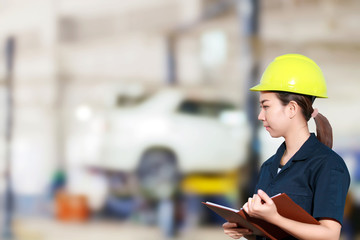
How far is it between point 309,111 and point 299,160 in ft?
0.29

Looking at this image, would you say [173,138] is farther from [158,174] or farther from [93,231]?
[93,231]

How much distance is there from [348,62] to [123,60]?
5.21 feet

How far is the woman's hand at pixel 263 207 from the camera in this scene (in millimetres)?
771

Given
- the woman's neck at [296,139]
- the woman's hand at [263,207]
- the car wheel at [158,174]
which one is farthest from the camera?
the car wheel at [158,174]

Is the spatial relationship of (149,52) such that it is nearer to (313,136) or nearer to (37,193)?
(37,193)

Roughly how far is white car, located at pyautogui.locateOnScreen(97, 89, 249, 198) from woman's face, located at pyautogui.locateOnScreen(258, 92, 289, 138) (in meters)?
2.72

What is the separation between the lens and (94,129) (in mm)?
3711

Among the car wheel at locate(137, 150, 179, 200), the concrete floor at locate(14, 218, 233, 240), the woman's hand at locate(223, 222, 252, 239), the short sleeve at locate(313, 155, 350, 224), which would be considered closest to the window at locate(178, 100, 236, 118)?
the car wheel at locate(137, 150, 179, 200)

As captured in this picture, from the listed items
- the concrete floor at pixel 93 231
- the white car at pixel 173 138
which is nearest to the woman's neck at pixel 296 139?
the white car at pixel 173 138

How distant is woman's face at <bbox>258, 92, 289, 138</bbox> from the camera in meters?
0.87

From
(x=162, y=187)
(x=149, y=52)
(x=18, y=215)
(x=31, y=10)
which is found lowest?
(x=18, y=215)

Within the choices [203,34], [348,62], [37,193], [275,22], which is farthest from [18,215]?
[348,62]

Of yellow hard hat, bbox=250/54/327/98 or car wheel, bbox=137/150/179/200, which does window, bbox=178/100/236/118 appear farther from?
yellow hard hat, bbox=250/54/327/98

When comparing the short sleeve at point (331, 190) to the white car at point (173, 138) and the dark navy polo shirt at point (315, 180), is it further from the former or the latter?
the white car at point (173, 138)
